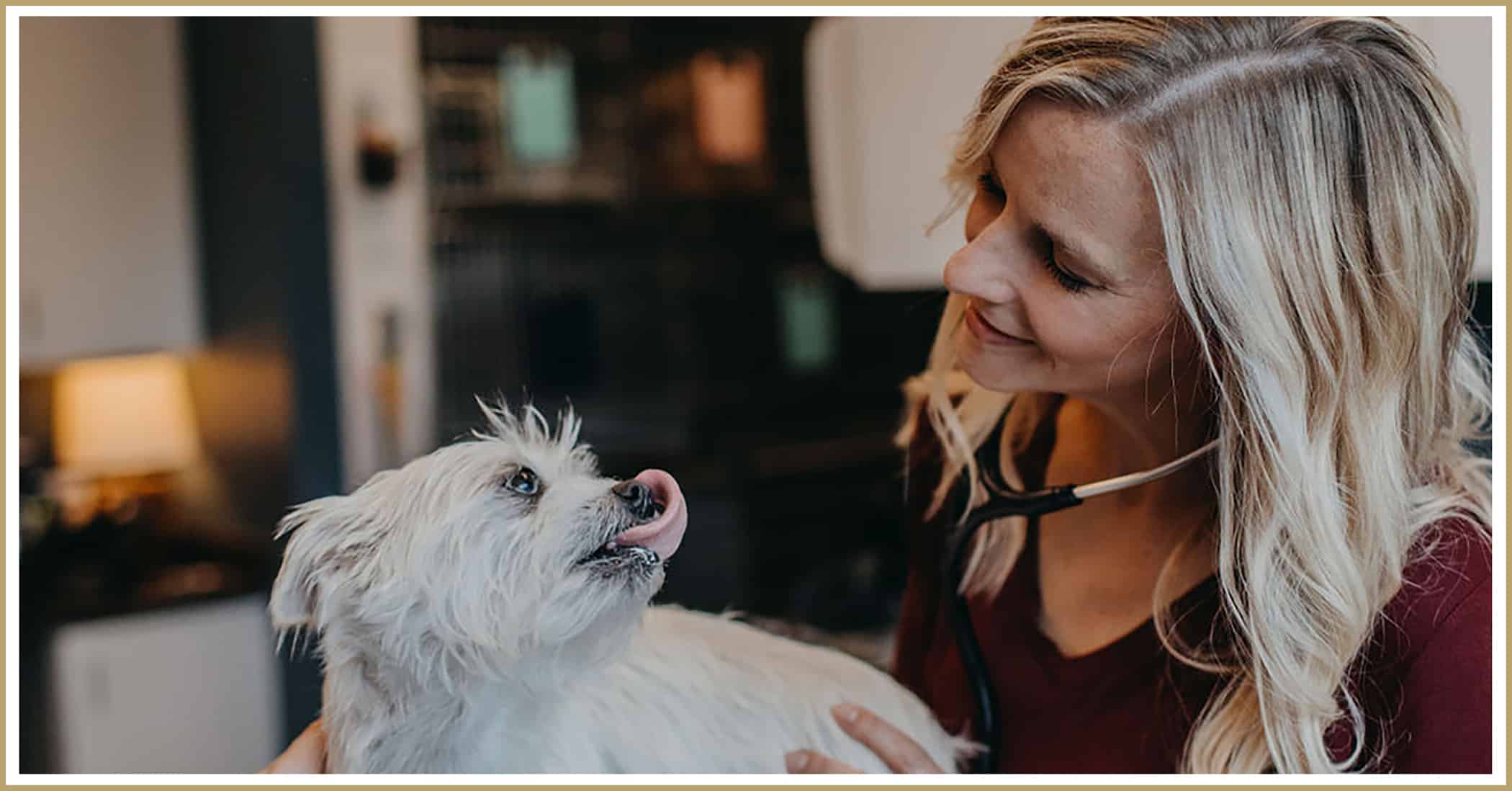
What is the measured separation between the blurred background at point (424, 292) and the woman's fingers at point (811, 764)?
0.29 feet

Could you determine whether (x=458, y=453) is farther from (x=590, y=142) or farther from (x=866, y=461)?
(x=590, y=142)

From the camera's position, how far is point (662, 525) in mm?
505

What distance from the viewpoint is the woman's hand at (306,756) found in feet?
1.82

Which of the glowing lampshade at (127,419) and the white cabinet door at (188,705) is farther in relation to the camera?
the glowing lampshade at (127,419)

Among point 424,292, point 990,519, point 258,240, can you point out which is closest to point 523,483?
point 990,519

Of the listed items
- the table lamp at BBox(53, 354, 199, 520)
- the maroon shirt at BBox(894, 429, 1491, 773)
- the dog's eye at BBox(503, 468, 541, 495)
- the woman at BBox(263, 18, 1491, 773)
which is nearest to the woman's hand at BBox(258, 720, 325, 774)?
the woman at BBox(263, 18, 1491, 773)

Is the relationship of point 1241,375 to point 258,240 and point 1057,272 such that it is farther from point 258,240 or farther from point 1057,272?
point 258,240

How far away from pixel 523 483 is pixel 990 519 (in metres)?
0.28

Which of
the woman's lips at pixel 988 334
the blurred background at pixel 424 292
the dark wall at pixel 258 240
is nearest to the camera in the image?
the woman's lips at pixel 988 334

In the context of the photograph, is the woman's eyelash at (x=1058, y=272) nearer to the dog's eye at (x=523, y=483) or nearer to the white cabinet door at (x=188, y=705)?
the dog's eye at (x=523, y=483)

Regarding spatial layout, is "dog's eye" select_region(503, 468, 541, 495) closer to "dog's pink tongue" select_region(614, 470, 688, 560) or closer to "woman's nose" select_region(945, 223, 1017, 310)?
Answer: "dog's pink tongue" select_region(614, 470, 688, 560)

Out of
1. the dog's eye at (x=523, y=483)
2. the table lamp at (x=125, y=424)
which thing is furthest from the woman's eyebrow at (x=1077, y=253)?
the table lamp at (x=125, y=424)

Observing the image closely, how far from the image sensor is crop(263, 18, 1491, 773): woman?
21.4 inches

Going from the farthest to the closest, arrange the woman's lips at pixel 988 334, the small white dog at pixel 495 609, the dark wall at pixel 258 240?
1. the dark wall at pixel 258 240
2. the woman's lips at pixel 988 334
3. the small white dog at pixel 495 609
